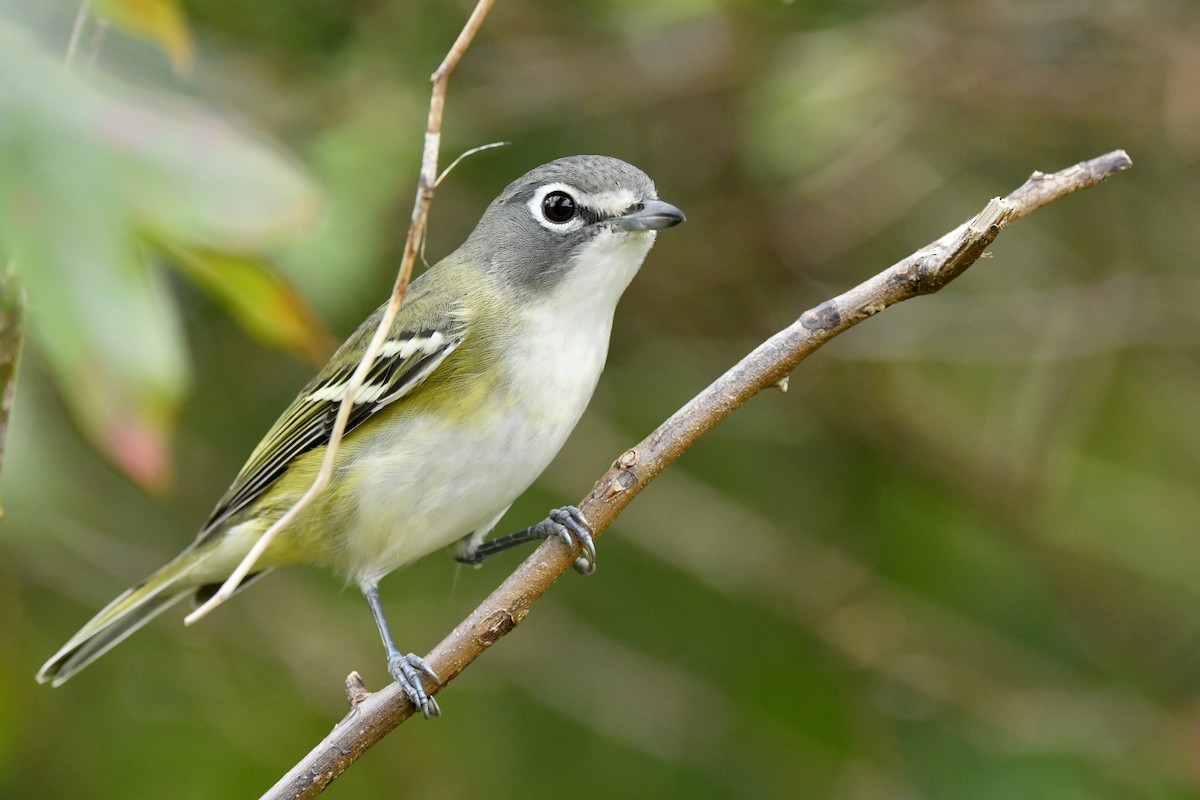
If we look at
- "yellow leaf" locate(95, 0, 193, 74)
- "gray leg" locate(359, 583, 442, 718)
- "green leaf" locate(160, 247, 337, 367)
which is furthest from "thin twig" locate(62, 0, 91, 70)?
"gray leg" locate(359, 583, 442, 718)

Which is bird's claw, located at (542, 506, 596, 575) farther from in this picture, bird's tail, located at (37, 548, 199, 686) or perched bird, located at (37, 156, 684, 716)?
bird's tail, located at (37, 548, 199, 686)

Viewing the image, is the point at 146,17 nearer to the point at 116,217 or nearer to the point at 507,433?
the point at 116,217

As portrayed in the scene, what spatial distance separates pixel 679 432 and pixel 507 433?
887mm

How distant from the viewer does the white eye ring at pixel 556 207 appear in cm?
342

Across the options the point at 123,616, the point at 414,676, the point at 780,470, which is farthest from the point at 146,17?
the point at 780,470

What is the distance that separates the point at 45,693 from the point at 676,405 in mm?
2638

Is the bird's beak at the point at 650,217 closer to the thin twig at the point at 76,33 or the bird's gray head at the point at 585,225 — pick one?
the bird's gray head at the point at 585,225

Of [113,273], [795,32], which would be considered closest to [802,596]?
[795,32]

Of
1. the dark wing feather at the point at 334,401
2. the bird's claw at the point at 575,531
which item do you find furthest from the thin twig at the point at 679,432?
the dark wing feather at the point at 334,401

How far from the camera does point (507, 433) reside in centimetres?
321

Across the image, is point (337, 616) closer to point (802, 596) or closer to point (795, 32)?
point (802, 596)

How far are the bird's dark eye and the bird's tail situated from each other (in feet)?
4.83

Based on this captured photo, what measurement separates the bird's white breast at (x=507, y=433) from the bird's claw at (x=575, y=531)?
32 centimetres

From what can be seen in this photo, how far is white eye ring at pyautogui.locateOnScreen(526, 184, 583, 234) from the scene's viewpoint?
135 inches
